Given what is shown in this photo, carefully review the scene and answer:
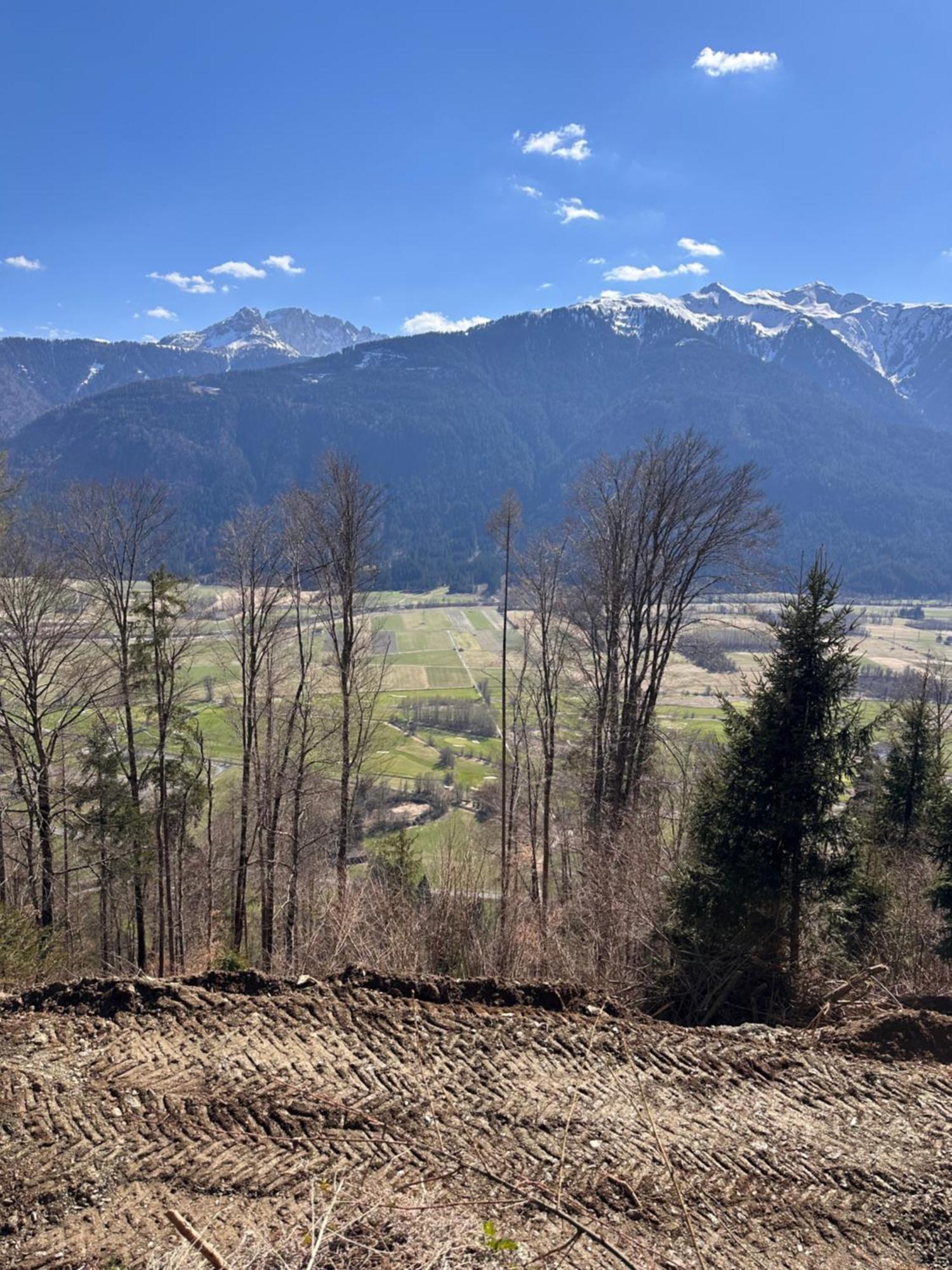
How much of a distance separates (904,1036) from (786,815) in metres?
2.55

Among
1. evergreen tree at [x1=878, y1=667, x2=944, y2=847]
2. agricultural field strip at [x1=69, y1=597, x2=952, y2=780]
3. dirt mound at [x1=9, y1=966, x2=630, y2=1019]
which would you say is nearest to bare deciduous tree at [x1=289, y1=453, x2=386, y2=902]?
agricultural field strip at [x1=69, y1=597, x2=952, y2=780]

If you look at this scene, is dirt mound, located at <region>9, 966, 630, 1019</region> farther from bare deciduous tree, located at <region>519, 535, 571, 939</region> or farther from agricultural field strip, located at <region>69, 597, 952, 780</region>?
bare deciduous tree, located at <region>519, 535, 571, 939</region>

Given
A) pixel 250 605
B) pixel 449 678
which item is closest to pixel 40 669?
pixel 250 605

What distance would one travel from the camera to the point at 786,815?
7.96m

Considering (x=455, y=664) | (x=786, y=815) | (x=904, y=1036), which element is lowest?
(x=455, y=664)

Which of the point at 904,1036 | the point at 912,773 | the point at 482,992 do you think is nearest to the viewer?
the point at 904,1036

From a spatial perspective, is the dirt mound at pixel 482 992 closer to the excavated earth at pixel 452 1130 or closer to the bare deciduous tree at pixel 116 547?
the excavated earth at pixel 452 1130

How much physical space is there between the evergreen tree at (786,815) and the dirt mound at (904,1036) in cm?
172

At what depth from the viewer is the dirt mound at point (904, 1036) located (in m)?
5.87

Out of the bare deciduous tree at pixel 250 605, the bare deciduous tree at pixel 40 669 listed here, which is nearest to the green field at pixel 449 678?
the bare deciduous tree at pixel 250 605

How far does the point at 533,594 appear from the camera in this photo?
15148 millimetres

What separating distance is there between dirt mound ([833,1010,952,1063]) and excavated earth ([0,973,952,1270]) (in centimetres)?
2

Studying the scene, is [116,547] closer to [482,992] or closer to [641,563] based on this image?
[482,992]

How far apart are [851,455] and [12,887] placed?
752 ft
